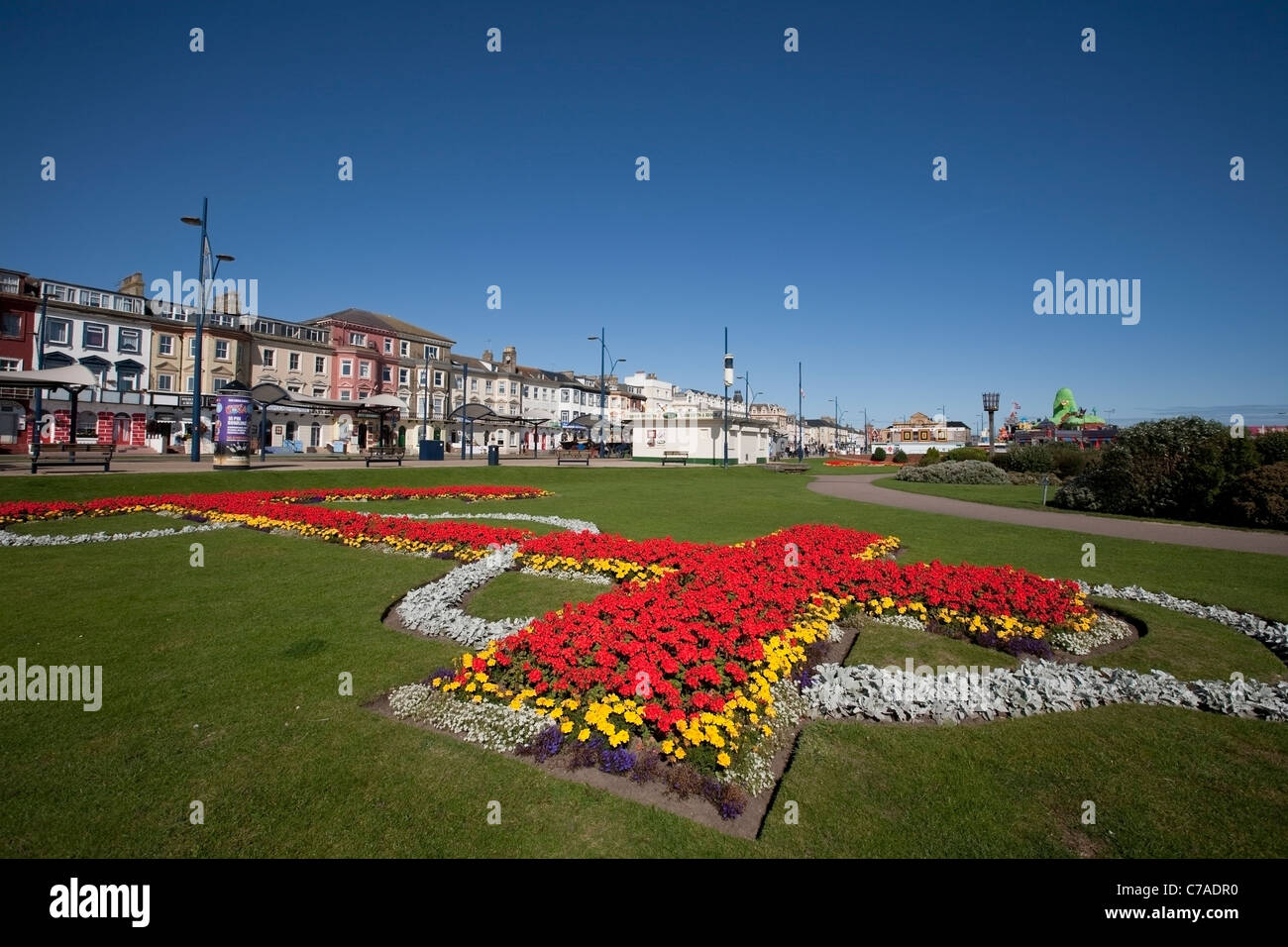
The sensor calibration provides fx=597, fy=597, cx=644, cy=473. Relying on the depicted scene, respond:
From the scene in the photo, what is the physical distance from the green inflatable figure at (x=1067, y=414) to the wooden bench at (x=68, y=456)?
130637 mm

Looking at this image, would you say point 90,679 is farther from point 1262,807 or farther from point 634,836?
point 1262,807

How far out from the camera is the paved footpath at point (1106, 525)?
607 inches

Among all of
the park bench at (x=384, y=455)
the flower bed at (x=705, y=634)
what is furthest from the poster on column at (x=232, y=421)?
the flower bed at (x=705, y=634)

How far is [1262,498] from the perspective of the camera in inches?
724

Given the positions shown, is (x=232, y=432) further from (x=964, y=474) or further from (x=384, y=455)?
(x=964, y=474)

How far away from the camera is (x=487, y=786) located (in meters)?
4.51

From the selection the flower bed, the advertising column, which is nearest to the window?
the advertising column

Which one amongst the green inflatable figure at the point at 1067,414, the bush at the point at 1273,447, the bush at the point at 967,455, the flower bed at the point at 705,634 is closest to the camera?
the flower bed at the point at 705,634

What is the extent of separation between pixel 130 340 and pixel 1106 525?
63.7 meters

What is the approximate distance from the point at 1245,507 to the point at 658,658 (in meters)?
22.7

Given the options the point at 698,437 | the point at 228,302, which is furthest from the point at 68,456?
the point at 698,437

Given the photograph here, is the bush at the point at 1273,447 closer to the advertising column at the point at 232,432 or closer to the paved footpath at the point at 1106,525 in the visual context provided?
the paved footpath at the point at 1106,525

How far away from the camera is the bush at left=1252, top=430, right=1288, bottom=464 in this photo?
19109 mm
